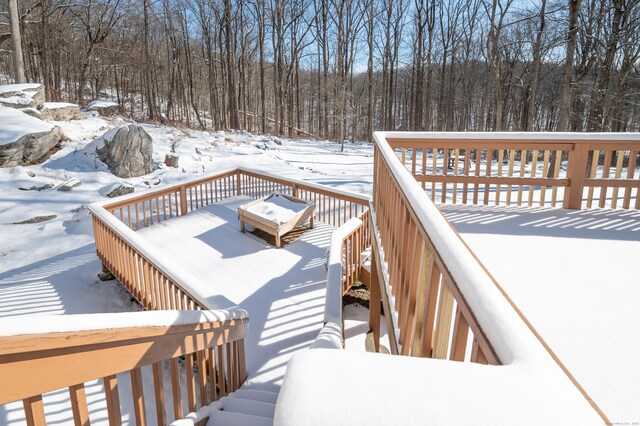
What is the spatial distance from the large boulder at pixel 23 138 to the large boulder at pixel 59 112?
5.27 ft

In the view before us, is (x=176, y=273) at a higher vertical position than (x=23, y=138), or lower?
lower

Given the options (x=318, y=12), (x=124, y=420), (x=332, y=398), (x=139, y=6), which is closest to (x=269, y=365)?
(x=124, y=420)

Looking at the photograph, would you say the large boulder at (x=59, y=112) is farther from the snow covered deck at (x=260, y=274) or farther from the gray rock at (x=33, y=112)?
the snow covered deck at (x=260, y=274)

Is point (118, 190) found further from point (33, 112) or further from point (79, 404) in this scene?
point (79, 404)

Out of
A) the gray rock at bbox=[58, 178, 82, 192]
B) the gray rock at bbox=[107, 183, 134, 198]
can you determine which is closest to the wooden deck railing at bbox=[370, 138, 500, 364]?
the gray rock at bbox=[107, 183, 134, 198]

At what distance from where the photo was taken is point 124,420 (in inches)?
129

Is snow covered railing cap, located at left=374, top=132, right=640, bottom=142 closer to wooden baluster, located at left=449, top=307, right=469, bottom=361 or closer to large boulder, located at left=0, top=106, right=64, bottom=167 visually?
wooden baluster, located at left=449, top=307, right=469, bottom=361

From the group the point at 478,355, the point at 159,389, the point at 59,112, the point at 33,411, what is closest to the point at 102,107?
the point at 59,112

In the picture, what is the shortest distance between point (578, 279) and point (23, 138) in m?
12.7

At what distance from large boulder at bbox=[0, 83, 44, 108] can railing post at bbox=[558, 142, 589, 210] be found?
581 inches

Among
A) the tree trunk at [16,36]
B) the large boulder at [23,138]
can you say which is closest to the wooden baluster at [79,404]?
the large boulder at [23,138]

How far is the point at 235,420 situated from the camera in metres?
2.47

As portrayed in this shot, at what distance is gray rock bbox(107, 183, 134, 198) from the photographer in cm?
948

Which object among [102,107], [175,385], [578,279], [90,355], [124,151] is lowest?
[175,385]
